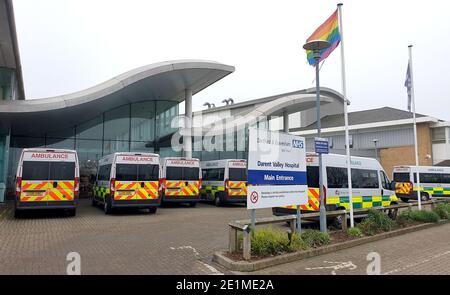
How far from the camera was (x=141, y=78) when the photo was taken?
20203mm

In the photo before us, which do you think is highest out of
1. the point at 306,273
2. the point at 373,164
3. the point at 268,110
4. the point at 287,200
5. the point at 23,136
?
the point at 268,110

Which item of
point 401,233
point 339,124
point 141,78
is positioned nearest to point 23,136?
point 141,78

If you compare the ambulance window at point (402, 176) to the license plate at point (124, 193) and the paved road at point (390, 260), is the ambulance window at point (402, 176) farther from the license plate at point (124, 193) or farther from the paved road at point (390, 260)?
the license plate at point (124, 193)

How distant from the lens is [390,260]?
7320 mm

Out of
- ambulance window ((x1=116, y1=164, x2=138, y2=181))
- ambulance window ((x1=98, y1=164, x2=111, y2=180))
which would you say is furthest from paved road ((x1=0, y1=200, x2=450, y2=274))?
ambulance window ((x1=98, y1=164, x2=111, y2=180))

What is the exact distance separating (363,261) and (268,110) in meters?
19.1

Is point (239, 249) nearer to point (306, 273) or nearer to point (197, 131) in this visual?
point (306, 273)

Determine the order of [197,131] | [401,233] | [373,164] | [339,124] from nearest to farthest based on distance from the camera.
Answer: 1. [401,233]
2. [373,164]
3. [197,131]
4. [339,124]

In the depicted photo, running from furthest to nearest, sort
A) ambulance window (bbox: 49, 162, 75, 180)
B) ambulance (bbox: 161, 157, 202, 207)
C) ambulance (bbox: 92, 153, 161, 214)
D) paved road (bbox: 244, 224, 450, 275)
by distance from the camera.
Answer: ambulance (bbox: 161, 157, 202, 207)
ambulance (bbox: 92, 153, 161, 214)
ambulance window (bbox: 49, 162, 75, 180)
paved road (bbox: 244, 224, 450, 275)

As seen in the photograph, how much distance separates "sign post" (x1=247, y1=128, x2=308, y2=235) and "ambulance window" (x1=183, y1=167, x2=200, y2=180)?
10324 mm

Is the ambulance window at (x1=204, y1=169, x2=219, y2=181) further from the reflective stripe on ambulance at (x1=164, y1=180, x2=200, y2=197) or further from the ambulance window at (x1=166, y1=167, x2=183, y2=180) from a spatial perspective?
the ambulance window at (x1=166, y1=167, x2=183, y2=180)

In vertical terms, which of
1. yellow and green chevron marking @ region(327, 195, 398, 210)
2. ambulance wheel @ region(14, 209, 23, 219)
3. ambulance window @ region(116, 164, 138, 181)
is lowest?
ambulance wheel @ region(14, 209, 23, 219)

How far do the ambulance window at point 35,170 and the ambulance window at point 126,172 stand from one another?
253 centimetres

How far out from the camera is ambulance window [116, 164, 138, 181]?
1429cm
